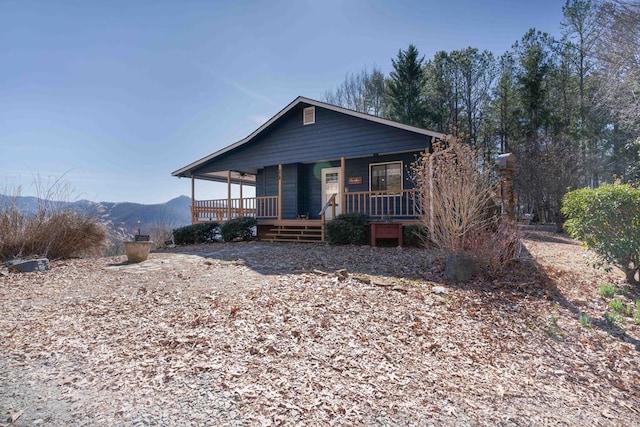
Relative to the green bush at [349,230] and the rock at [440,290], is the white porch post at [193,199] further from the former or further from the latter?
the rock at [440,290]

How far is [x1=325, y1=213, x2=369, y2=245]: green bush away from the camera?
9602 millimetres

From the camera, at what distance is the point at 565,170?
54.1 feet

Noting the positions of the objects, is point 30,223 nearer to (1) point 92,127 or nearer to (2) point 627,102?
(1) point 92,127

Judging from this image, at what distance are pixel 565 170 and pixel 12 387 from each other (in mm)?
21540

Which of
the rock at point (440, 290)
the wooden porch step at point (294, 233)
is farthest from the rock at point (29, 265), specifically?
the rock at point (440, 290)

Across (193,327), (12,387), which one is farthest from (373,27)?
(12,387)

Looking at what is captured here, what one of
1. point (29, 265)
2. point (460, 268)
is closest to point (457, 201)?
point (460, 268)

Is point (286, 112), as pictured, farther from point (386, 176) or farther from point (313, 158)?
point (386, 176)

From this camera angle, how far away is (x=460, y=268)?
5.20 metres

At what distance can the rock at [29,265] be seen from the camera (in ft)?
20.4

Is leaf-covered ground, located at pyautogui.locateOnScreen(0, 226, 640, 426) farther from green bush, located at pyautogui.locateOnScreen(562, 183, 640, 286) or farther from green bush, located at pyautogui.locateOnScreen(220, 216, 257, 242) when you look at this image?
green bush, located at pyautogui.locateOnScreen(220, 216, 257, 242)

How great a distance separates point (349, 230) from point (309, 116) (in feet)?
17.7

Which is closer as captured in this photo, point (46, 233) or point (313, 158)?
point (46, 233)

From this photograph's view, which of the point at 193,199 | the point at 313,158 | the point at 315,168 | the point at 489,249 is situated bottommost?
the point at 489,249
